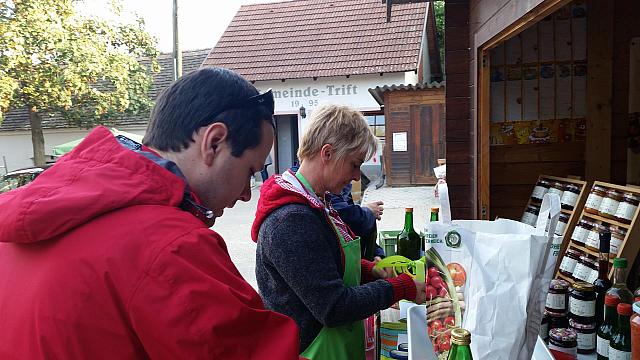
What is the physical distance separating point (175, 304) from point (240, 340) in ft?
0.48

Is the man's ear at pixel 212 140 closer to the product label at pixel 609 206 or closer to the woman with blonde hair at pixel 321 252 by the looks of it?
the woman with blonde hair at pixel 321 252

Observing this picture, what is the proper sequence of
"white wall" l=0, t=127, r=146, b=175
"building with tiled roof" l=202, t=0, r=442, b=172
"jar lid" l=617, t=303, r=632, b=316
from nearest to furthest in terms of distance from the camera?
"jar lid" l=617, t=303, r=632, b=316
"building with tiled roof" l=202, t=0, r=442, b=172
"white wall" l=0, t=127, r=146, b=175

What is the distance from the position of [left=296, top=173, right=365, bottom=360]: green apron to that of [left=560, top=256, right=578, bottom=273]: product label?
1.39 metres

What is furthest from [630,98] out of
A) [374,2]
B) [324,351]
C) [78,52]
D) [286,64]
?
[374,2]

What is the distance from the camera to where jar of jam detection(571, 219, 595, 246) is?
2842mm

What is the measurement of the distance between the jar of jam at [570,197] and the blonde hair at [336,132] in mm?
1783

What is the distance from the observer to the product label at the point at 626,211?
252 centimetres

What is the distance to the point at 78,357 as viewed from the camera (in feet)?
2.95

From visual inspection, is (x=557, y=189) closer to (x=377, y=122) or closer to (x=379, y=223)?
(x=379, y=223)

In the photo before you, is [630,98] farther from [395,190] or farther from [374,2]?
[374,2]

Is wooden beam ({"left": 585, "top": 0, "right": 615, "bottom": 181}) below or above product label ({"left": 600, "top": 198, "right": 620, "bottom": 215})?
above

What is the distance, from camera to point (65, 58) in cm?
1500

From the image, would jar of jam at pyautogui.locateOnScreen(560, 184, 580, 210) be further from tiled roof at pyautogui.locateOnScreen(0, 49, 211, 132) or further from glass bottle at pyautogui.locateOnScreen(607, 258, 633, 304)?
tiled roof at pyautogui.locateOnScreen(0, 49, 211, 132)

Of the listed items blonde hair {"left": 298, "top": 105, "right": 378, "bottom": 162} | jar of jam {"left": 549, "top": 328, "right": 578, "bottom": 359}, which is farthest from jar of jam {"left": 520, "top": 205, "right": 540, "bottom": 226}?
blonde hair {"left": 298, "top": 105, "right": 378, "bottom": 162}
